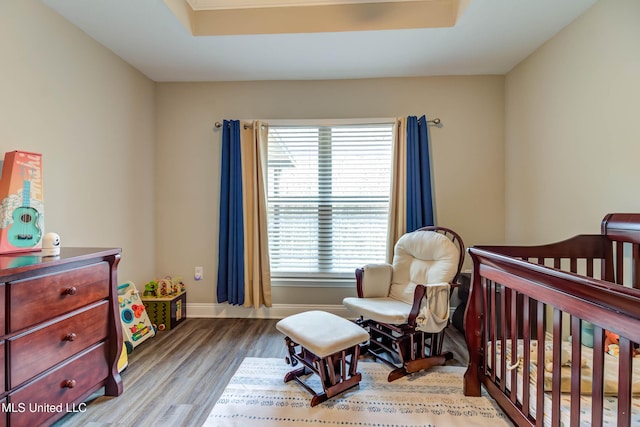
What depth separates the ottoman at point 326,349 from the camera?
1642mm

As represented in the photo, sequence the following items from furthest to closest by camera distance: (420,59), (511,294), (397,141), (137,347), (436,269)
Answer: (397,141), (420,59), (137,347), (436,269), (511,294)

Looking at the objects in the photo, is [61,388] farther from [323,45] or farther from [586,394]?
[323,45]

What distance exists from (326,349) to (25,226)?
1733 millimetres

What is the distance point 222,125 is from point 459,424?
299 centimetres

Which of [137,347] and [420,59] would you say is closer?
[137,347]

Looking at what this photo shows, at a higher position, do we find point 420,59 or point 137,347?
point 420,59

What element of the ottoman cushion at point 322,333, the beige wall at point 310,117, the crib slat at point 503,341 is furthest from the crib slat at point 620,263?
the ottoman cushion at point 322,333

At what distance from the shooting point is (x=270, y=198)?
2.99 meters

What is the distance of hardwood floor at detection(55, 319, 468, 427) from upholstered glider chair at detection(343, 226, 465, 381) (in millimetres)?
374

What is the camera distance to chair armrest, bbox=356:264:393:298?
2.34 meters

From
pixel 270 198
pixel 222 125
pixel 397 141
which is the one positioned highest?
pixel 222 125

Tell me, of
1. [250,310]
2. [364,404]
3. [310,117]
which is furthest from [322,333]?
[310,117]

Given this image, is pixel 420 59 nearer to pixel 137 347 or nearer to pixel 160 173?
pixel 160 173

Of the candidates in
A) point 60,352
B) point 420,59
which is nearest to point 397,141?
point 420,59
